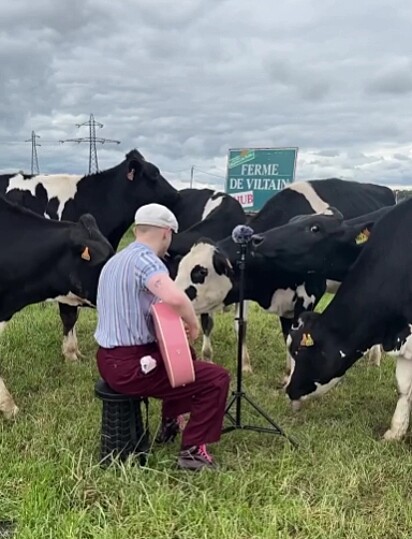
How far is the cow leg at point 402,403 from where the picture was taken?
4.83m

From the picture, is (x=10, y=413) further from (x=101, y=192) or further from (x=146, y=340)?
(x=101, y=192)

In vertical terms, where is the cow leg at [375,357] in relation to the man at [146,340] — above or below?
below

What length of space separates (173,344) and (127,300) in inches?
14.5

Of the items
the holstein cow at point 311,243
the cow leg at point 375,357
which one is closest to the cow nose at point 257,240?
the holstein cow at point 311,243

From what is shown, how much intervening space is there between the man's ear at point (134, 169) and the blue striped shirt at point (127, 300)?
484 cm

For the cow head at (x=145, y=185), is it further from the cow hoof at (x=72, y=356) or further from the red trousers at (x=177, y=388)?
the red trousers at (x=177, y=388)

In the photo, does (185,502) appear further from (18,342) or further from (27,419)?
(18,342)

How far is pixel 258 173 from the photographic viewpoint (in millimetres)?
21328

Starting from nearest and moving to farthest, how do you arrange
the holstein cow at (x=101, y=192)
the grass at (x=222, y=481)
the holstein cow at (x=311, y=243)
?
the grass at (x=222, y=481)
the holstein cow at (x=311, y=243)
the holstein cow at (x=101, y=192)

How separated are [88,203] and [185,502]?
5.41 metres

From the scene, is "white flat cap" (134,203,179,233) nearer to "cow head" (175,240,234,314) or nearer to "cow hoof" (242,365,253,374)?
"cow head" (175,240,234,314)

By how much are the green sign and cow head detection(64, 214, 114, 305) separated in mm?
15027

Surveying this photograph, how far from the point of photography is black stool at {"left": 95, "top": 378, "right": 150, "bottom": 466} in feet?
13.2

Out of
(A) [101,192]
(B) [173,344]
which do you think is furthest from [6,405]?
(A) [101,192]
